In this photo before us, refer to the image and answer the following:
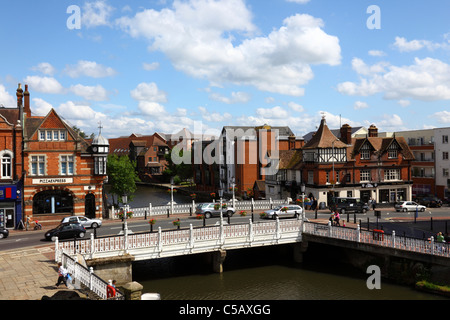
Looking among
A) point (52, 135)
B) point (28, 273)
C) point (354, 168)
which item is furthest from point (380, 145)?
point (28, 273)

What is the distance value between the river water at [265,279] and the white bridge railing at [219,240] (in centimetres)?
236

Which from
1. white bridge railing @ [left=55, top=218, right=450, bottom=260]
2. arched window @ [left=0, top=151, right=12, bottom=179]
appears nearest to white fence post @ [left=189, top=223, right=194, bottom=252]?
white bridge railing @ [left=55, top=218, right=450, bottom=260]

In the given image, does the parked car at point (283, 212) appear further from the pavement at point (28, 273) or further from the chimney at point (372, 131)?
the chimney at point (372, 131)

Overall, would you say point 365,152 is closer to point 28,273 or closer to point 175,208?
point 175,208

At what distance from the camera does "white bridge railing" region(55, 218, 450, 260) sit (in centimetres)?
2539

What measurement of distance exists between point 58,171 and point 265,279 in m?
25.3

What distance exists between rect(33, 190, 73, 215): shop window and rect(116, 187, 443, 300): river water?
14.0 m

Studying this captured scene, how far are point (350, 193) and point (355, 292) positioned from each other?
30.8 metres

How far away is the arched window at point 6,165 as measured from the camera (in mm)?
41250

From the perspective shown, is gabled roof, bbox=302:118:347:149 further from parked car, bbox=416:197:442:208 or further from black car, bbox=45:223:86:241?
black car, bbox=45:223:86:241

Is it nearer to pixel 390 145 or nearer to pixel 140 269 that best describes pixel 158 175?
pixel 390 145

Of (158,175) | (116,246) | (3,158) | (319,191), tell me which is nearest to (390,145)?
(319,191)

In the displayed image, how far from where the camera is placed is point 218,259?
1199 inches

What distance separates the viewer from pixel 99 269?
25.2 metres
